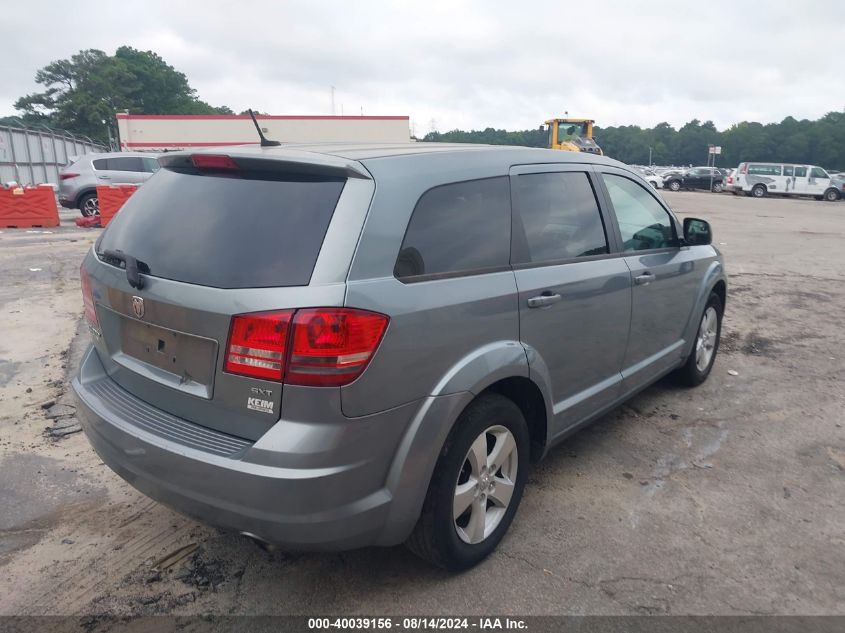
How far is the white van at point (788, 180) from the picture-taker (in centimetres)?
3338

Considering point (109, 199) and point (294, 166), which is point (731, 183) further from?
point (294, 166)

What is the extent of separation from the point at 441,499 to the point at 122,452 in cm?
127

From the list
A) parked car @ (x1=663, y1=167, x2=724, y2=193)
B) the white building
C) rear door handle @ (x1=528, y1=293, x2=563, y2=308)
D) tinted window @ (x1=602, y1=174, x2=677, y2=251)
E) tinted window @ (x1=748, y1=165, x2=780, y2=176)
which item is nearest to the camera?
rear door handle @ (x1=528, y1=293, x2=563, y2=308)

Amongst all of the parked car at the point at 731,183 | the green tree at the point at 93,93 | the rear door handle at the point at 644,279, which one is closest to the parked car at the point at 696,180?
the parked car at the point at 731,183

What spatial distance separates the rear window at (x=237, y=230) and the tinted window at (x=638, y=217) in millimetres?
2115

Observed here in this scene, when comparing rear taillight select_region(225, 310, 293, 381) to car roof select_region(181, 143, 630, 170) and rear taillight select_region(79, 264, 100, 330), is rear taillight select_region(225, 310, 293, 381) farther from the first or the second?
rear taillight select_region(79, 264, 100, 330)

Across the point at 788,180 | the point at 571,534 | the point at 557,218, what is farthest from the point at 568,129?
the point at 571,534

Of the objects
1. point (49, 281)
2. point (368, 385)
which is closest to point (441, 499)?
point (368, 385)

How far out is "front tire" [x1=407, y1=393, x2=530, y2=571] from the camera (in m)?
2.54

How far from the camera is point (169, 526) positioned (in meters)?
3.09

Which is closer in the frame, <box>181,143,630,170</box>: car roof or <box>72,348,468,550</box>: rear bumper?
<box>72,348,468,550</box>: rear bumper

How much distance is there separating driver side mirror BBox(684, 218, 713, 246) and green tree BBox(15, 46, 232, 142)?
70.4 metres

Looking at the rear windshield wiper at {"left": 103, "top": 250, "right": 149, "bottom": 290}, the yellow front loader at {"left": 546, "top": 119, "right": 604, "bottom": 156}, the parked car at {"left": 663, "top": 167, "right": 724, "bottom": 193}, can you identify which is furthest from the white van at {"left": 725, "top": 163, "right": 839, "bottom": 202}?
the rear windshield wiper at {"left": 103, "top": 250, "right": 149, "bottom": 290}

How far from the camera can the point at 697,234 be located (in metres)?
4.49
